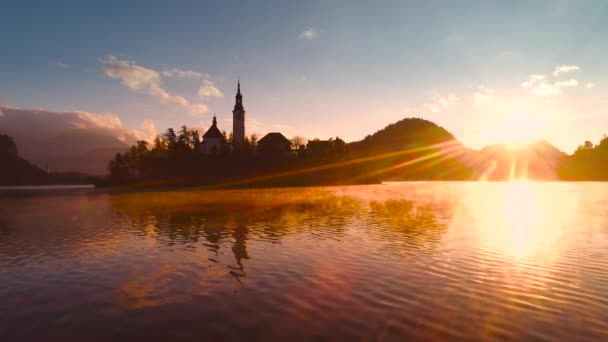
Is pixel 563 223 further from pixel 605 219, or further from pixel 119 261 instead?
pixel 119 261

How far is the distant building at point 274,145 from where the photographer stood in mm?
162125

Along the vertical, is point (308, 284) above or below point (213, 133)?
below

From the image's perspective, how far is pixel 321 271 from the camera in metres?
15.7

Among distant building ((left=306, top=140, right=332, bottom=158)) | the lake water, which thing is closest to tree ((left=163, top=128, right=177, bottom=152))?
distant building ((left=306, top=140, right=332, bottom=158))

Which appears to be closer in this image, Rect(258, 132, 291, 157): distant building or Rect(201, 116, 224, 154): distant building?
Rect(258, 132, 291, 157): distant building

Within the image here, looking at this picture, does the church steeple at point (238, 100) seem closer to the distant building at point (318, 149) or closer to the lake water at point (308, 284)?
the distant building at point (318, 149)

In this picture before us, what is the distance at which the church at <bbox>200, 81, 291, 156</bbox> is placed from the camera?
160 m

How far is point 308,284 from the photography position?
1384cm

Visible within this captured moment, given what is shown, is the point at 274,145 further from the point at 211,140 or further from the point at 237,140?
the point at 211,140

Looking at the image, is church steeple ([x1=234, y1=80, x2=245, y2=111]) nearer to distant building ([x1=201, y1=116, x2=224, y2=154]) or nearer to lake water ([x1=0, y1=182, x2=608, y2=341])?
distant building ([x1=201, y1=116, x2=224, y2=154])

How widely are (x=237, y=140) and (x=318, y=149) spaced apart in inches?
1645

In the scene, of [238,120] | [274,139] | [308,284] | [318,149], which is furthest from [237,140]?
[308,284]

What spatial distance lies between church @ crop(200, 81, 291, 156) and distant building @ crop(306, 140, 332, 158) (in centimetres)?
1098

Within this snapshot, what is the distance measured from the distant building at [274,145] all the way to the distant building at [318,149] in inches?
432
